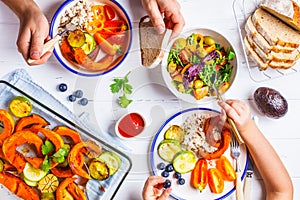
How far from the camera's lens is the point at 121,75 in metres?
1.71

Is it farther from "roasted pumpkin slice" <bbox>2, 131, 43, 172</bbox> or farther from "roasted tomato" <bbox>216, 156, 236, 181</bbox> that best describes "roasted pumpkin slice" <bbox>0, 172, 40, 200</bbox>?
"roasted tomato" <bbox>216, 156, 236, 181</bbox>

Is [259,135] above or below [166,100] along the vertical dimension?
below

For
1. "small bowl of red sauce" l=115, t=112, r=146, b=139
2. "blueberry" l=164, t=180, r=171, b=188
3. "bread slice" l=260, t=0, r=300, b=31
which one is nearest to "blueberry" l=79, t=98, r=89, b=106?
"small bowl of red sauce" l=115, t=112, r=146, b=139

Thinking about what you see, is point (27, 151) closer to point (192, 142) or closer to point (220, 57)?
point (192, 142)

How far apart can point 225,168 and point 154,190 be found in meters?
0.22

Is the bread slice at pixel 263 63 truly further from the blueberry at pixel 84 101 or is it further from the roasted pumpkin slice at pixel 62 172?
the roasted pumpkin slice at pixel 62 172

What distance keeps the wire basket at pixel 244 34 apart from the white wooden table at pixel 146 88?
0.04 feet

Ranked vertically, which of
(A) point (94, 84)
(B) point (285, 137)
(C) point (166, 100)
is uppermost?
(A) point (94, 84)

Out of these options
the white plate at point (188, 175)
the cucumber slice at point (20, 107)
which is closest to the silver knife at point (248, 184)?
the white plate at point (188, 175)

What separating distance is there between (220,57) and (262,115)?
0.72 feet

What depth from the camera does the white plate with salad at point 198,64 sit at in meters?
1.70

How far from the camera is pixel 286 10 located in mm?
1711

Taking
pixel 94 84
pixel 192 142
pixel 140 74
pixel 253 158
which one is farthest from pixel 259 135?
pixel 94 84

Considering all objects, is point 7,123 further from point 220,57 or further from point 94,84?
point 220,57
